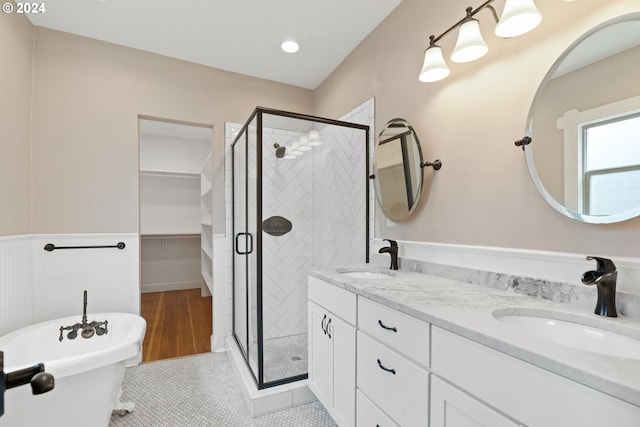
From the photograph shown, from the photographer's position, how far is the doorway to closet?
4.48 m

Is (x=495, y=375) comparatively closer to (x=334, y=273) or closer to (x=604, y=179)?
(x=604, y=179)

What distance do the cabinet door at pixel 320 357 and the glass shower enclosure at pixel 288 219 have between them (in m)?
0.29

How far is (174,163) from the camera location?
4.90 meters

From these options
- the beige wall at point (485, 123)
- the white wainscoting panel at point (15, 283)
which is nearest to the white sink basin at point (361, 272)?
the beige wall at point (485, 123)

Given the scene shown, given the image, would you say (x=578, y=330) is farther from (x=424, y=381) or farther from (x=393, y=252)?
(x=393, y=252)

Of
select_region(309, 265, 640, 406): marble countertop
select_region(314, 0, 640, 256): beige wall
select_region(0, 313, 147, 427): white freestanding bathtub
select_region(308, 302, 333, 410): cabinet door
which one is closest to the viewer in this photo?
select_region(309, 265, 640, 406): marble countertop

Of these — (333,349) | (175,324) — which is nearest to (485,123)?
(333,349)

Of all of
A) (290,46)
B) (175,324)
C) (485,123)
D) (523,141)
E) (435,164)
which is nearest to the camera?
(523,141)

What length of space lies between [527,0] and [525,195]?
2.51 ft

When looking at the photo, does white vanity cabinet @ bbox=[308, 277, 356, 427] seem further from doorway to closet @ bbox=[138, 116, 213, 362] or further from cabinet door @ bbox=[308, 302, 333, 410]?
doorway to closet @ bbox=[138, 116, 213, 362]

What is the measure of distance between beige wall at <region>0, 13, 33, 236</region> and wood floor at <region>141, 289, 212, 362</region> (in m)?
1.50

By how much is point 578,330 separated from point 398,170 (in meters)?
1.29

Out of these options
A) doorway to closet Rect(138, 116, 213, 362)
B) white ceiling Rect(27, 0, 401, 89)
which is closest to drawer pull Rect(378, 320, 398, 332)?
white ceiling Rect(27, 0, 401, 89)

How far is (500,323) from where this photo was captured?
0.90 m
